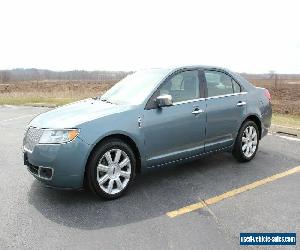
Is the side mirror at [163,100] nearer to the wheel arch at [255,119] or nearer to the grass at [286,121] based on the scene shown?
the wheel arch at [255,119]

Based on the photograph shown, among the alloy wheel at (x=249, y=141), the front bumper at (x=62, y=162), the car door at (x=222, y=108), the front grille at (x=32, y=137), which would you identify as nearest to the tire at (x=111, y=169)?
the front bumper at (x=62, y=162)

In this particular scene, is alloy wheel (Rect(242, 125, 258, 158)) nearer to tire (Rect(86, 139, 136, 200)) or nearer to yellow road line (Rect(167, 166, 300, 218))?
yellow road line (Rect(167, 166, 300, 218))

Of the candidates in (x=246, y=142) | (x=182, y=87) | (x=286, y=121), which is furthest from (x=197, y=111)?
(x=286, y=121)

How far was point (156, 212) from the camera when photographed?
429cm

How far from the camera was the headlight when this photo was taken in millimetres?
4332

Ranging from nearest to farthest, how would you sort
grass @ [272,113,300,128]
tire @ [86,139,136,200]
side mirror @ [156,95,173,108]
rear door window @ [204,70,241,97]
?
1. tire @ [86,139,136,200]
2. side mirror @ [156,95,173,108]
3. rear door window @ [204,70,241,97]
4. grass @ [272,113,300,128]

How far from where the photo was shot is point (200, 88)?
560 cm

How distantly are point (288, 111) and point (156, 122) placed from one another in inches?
471

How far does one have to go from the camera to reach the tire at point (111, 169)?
4.48m

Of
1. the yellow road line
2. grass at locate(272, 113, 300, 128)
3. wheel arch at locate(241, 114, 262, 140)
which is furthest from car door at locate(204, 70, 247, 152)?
grass at locate(272, 113, 300, 128)

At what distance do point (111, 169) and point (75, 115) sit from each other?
84 cm

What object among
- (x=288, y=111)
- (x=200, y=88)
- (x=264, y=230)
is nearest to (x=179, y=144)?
(x=200, y=88)

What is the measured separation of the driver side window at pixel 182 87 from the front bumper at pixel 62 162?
1.46 metres

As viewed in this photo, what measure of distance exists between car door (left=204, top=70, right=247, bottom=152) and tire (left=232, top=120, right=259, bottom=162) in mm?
153
